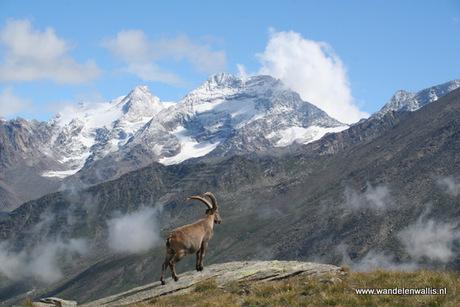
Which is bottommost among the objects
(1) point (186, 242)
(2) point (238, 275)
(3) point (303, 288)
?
(3) point (303, 288)

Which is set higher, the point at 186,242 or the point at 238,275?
the point at 186,242

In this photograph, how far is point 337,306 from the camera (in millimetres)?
18562

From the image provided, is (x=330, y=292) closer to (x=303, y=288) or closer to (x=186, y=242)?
(x=303, y=288)

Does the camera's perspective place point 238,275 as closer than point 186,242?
Yes

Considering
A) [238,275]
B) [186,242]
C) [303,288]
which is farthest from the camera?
[186,242]

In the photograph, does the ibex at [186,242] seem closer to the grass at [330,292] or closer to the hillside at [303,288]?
the hillside at [303,288]

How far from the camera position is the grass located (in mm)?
18781

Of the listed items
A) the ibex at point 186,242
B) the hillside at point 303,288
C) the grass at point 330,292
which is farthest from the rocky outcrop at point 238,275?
the grass at point 330,292

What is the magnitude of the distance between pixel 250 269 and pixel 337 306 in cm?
1013

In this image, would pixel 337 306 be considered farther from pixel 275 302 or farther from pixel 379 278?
pixel 379 278

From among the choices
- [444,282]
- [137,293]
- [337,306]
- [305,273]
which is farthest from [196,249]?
[444,282]

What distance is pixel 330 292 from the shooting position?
20531mm

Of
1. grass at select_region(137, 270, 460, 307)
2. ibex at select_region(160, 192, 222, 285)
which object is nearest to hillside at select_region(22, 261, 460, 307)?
grass at select_region(137, 270, 460, 307)

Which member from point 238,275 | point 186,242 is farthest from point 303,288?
point 186,242
